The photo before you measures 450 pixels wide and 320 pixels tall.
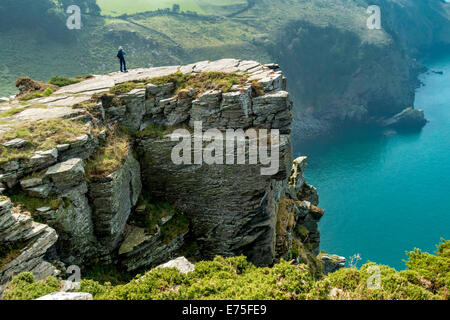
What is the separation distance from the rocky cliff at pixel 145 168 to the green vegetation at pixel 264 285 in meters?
5.14

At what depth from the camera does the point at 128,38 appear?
380ft

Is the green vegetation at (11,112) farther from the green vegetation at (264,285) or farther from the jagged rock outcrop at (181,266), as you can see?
the jagged rock outcrop at (181,266)

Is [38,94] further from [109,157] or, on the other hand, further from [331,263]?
[331,263]

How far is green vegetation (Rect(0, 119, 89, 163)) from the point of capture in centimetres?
1853

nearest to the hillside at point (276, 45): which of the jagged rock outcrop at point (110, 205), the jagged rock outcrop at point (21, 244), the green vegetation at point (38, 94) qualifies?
the green vegetation at point (38, 94)

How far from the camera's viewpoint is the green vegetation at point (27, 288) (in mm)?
12135

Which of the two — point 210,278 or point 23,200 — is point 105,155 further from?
point 210,278

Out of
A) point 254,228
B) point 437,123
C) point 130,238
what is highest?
point 130,238

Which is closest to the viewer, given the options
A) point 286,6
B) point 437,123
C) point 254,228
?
point 254,228

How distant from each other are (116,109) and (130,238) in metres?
11.5

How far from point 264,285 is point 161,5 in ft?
552

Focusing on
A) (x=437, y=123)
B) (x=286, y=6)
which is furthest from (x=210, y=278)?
(x=286, y=6)

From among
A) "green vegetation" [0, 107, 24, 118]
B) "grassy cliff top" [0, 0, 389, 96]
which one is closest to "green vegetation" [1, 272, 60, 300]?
"green vegetation" [0, 107, 24, 118]
